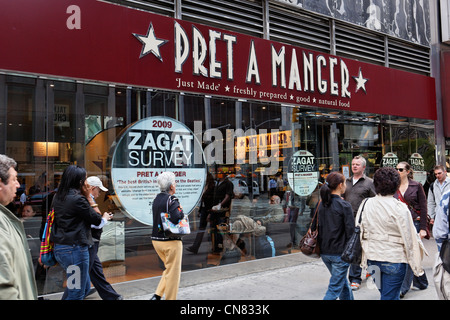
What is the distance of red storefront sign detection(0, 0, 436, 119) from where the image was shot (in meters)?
5.84

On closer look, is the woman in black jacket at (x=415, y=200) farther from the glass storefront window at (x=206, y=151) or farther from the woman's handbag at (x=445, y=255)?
the woman's handbag at (x=445, y=255)

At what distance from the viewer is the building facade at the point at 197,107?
5.98 metres

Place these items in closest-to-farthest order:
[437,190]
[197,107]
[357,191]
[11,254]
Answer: [11,254] < [357,191] < [197,107] < [437,190]

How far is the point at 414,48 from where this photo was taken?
12539 millimetres

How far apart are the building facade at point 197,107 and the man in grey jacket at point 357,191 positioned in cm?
210

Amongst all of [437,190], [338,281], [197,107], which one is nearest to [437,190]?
[437,190]

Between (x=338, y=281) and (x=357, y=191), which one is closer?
(x=338, y=281)

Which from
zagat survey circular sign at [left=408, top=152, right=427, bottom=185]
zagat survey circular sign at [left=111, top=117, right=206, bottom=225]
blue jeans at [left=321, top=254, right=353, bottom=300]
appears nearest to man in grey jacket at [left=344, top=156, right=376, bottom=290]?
blue jeans at [left=321, top=254, right=353, bottom=300]

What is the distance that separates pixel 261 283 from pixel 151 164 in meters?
2.74

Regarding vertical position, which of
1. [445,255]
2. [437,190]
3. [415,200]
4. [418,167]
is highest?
[418,167]

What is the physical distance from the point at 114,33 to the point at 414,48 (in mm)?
9564

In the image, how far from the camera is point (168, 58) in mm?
7156

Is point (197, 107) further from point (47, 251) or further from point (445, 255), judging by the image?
point (445, 255)

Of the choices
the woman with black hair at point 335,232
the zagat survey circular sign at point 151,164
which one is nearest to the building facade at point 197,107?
the zagat survey circular sign at point 151,164
